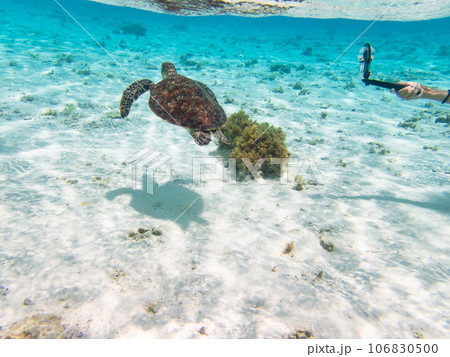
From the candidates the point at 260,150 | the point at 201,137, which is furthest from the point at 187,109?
the point at 260,150

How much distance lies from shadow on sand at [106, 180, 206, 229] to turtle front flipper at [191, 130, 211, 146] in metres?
1.65

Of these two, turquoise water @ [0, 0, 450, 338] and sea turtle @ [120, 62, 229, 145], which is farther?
sea turtle @ [120, 62, 229, 145]

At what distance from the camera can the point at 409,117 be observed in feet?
38.4

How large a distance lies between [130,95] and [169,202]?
262 centimetres

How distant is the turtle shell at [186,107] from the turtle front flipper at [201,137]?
96mm

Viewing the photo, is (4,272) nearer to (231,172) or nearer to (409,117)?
(231,172)

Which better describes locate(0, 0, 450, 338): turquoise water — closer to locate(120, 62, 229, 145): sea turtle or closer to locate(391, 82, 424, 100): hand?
locate(120, 62, 229, 145): sea turtle

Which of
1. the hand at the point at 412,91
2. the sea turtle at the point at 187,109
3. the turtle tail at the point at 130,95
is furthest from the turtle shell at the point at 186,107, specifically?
the hand at the point at 412,91

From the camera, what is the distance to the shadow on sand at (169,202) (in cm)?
480

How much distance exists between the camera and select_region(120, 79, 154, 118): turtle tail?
4984 mm

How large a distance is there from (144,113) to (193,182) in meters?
5.89

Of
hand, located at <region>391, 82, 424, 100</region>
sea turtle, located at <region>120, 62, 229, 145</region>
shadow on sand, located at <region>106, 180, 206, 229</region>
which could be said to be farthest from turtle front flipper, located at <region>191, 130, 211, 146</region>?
hand, located at <region>391, 82, 424, 100</region>

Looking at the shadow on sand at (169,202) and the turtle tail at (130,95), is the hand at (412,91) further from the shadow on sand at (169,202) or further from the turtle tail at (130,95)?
the turtle tail at (130,95)

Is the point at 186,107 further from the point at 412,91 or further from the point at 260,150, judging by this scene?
the point at 412,91
